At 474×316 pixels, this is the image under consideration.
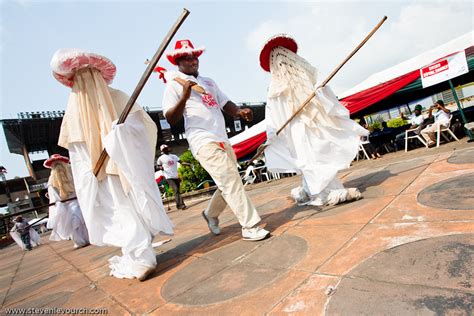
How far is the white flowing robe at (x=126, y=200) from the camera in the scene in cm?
221

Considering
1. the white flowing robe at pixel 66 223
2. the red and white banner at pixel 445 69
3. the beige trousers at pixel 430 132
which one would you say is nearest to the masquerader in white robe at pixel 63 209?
the white flowing robe at pixel 66 223

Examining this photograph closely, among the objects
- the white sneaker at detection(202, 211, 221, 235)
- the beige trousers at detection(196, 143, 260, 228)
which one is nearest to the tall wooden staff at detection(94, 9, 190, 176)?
the beige trousers at detection(196, 143, 260, 228)

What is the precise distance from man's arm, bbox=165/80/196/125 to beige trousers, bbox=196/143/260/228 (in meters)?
0.40

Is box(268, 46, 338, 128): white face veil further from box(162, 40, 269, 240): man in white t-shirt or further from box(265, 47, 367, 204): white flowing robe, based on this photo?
box(162, 40, 269, 240): man in white t-shirt

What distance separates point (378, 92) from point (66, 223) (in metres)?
7.93

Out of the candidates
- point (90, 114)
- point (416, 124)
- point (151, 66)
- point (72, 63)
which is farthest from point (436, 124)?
point (72, 63)

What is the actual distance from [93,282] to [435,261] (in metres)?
2.68

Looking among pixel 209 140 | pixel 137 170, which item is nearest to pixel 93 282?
pixel 137 170

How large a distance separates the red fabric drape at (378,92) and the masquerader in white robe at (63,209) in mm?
7217

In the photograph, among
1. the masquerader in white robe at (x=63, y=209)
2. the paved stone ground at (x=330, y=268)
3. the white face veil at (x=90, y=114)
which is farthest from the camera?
the masquerader in white robe at (x=63, y=209)

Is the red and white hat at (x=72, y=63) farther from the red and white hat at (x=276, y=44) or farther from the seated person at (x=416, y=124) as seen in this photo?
the seated person at (x=416, y=124)

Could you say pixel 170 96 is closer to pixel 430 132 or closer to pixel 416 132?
pixel 430 132

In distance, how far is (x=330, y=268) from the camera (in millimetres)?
1530

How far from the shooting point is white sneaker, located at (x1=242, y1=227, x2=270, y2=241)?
7.84 ft
